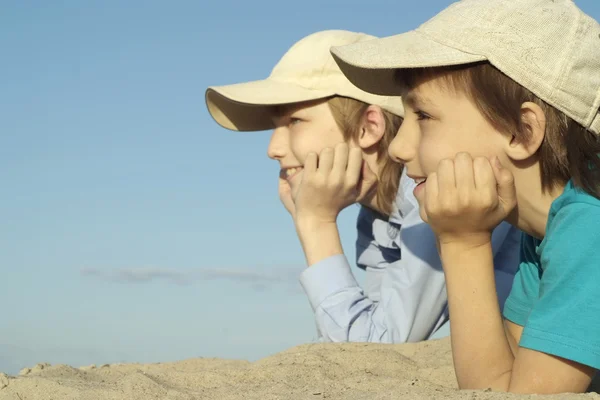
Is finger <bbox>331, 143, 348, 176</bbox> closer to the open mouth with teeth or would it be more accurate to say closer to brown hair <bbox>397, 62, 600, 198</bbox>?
the open mouth with teeth

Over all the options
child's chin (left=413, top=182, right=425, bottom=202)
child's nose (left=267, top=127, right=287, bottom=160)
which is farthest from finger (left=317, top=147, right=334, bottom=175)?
child's chin (left=413, top=182, right=425, bottom=202)

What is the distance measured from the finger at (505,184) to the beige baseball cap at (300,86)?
1640 mm

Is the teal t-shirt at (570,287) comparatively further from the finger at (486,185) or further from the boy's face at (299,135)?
the boy's face at (299,135)

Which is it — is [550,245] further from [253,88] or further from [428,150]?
[253,88]

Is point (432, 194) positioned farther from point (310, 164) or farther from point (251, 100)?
point (251, 100)

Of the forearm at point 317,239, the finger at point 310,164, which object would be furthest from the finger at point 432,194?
the finger at point 310,164

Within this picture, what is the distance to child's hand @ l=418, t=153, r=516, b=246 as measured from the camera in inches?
109

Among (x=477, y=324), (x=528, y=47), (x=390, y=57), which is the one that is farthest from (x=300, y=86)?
(x=477, y=324)

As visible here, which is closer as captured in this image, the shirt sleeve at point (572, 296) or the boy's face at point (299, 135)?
the shirt sleeve at point (572, 296)

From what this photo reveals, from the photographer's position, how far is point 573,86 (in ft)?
9.38

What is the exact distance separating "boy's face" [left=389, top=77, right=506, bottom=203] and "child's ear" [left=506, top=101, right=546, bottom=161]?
0.04 m

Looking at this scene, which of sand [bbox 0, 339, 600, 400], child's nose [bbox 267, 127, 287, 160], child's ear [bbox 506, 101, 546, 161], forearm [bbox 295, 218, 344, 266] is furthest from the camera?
child's nose [bbox 267, 127, 287, 160]

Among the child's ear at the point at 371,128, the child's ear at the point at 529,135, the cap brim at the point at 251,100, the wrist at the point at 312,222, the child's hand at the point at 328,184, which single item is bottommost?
the child's ear at the point at 529,135

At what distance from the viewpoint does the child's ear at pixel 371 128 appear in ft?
15.0
